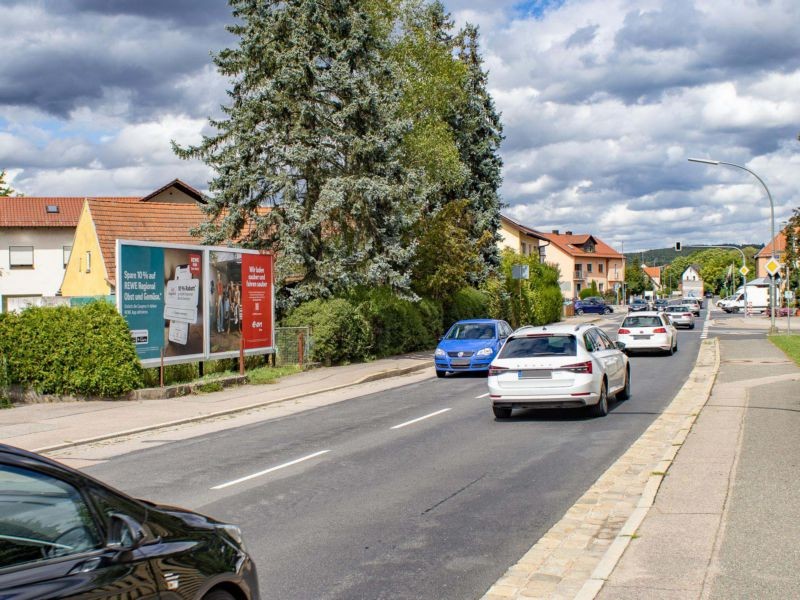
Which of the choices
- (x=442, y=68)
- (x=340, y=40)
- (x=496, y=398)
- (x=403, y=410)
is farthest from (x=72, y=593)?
(x=442, y=68)

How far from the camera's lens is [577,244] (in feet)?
428

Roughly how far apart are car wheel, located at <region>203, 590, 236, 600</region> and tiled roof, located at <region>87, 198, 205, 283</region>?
30598 millimetres

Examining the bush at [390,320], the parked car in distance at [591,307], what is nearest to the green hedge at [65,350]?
the bush at [390,320]

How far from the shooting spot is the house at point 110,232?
33.6 m

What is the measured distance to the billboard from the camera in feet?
62.4

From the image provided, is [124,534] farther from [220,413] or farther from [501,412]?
[220,413]

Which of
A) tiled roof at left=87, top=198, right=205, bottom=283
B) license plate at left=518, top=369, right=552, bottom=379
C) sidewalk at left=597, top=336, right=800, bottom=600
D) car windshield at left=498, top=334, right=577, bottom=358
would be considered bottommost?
sidewalk at left=597, top=336, right=800, bottom=600

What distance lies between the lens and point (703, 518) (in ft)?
22.5

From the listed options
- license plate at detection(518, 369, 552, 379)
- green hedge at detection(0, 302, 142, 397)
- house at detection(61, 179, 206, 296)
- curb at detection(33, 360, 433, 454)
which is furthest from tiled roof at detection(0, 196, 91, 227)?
license plate at detection(518, 369, 552, 379)

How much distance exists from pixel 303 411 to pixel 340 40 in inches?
618

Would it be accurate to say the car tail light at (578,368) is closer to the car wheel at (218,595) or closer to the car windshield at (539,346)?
the car windshield at (539,346)

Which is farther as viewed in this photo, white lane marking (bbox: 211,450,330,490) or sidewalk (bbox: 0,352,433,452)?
sidewalk (bbox: 0,352,433,452)

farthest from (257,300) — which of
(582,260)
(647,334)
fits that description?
(582,260)

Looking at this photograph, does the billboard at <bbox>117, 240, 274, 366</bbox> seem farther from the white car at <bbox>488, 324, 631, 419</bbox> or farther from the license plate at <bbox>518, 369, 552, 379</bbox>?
the license plate at <bbox>518, 369, 552, 379</bbox>
